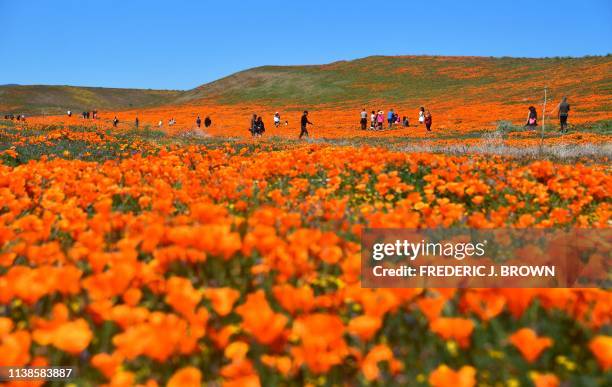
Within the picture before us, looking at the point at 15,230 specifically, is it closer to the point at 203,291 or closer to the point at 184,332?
the point at 203,291

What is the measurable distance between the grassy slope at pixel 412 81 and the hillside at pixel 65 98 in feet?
62.7

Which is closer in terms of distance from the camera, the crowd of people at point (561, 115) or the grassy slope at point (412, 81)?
the crowd of people at point (561, 115)

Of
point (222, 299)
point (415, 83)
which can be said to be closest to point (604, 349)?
point (222, 299)

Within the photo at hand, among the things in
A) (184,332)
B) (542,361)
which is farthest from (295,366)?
(542,361)

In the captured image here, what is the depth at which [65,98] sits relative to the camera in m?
118

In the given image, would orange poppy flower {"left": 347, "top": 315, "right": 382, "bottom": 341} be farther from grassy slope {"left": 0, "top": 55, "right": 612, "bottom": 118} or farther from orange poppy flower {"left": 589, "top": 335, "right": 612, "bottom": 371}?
grassy slope {"left": 0, "top": 55, "right": 612, "bottom": 118}

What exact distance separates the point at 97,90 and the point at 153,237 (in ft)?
494

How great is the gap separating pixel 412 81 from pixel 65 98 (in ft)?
293

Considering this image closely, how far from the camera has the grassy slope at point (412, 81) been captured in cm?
5131

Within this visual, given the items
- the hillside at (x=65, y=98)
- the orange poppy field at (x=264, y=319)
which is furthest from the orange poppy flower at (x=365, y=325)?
the hillside at (x=65, y=98)

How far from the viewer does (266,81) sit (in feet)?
268

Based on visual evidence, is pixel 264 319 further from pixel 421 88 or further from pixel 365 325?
pixel 421 88

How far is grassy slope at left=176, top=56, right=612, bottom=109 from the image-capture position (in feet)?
168

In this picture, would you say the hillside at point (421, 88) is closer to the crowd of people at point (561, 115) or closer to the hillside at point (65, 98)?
the hillside at point (65, 98)
